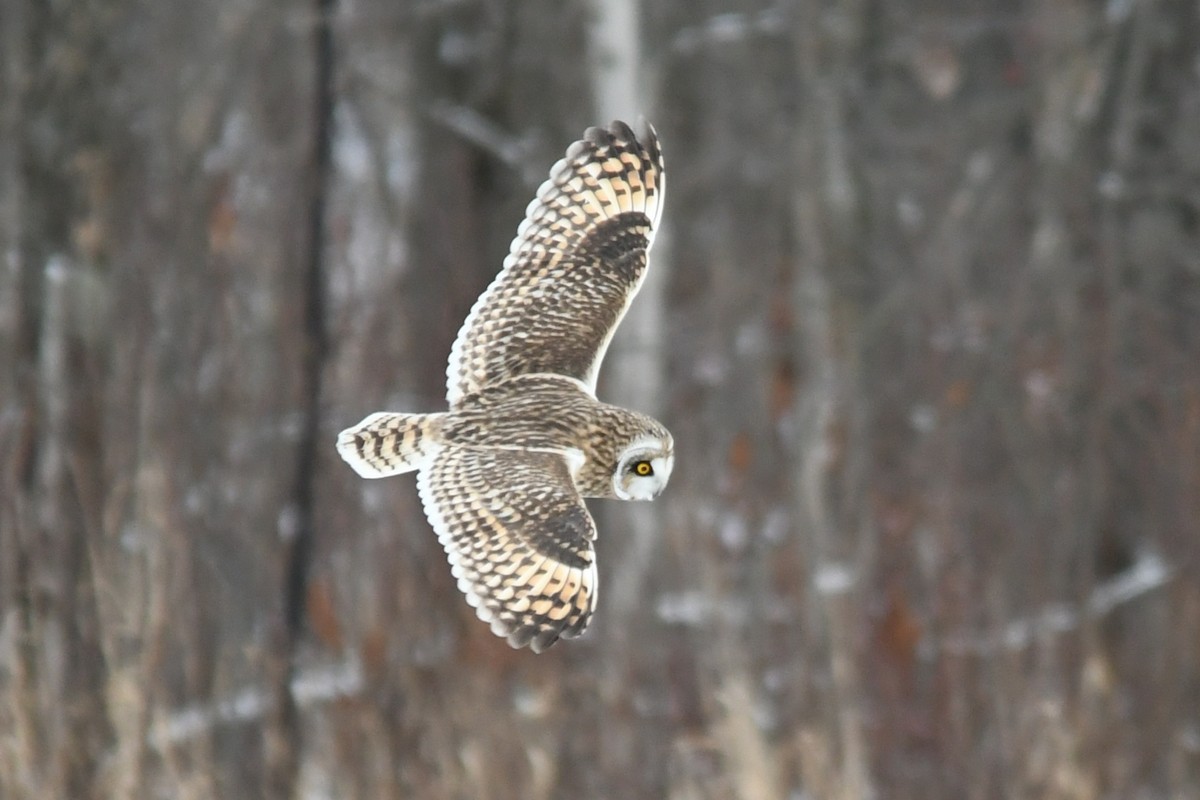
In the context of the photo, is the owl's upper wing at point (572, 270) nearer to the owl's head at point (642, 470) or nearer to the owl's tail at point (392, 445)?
the owl's tail at point (392, 445)

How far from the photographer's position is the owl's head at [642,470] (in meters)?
2.73

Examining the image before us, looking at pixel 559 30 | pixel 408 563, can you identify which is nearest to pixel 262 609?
pixel 408 563

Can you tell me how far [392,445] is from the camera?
2992 millimetres

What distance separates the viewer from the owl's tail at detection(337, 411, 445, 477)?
2953mm

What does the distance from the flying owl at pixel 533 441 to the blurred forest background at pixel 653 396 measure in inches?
38.3

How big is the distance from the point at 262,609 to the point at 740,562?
2.08m

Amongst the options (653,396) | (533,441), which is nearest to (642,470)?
(533,441)

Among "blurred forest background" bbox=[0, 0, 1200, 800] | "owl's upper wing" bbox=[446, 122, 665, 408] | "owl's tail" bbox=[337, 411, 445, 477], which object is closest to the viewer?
"owl's tail" bbox=[337, 411, 445, 477]

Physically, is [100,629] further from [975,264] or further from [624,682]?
[975,264]

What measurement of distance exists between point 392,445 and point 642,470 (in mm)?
456

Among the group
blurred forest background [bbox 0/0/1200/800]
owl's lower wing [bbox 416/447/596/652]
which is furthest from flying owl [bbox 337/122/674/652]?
blurred forest background [bbox 0/0/1200/800]

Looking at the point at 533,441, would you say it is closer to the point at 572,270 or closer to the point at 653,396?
the point at 572,270

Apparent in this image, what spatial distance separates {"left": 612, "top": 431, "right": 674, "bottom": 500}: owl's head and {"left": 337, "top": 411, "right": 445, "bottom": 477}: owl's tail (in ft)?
1.04

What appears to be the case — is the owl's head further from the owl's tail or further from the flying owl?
the owl's tail
